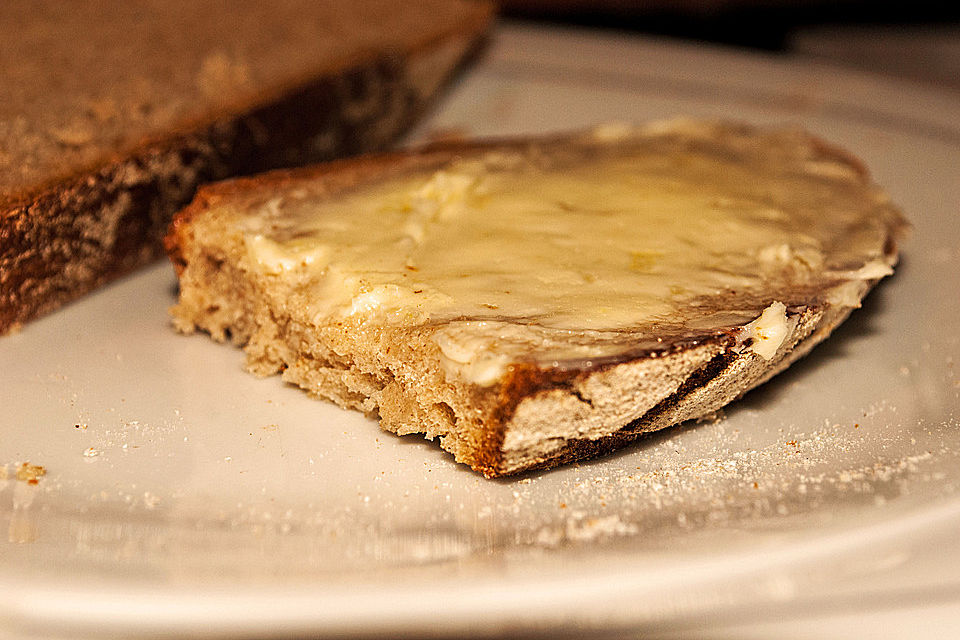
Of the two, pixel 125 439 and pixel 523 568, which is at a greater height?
pixel 523 568

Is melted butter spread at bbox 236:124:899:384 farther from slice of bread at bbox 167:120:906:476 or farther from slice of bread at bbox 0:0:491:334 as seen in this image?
slice of bread at bbox 0:0:491:334

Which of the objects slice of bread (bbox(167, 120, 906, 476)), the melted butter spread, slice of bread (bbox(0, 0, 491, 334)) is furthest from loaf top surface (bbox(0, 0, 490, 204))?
the melted butter spread

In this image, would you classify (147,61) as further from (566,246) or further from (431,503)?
(431,503)

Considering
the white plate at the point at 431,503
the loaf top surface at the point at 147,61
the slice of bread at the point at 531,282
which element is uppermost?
the loaf top surface at the point at 147,61

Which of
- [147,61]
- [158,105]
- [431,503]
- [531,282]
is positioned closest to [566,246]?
[531,282]

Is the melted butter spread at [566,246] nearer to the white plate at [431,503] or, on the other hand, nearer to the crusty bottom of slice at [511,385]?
the crusty bottom of slice at [511,385]

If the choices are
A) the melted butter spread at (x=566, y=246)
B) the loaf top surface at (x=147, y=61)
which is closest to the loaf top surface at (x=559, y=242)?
the melted butter spread at (x=566, y=246)

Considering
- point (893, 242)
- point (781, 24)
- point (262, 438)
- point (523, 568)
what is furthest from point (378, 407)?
point (781, 24)

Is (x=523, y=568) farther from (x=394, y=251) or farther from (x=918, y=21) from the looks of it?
(x=918, y=21)
